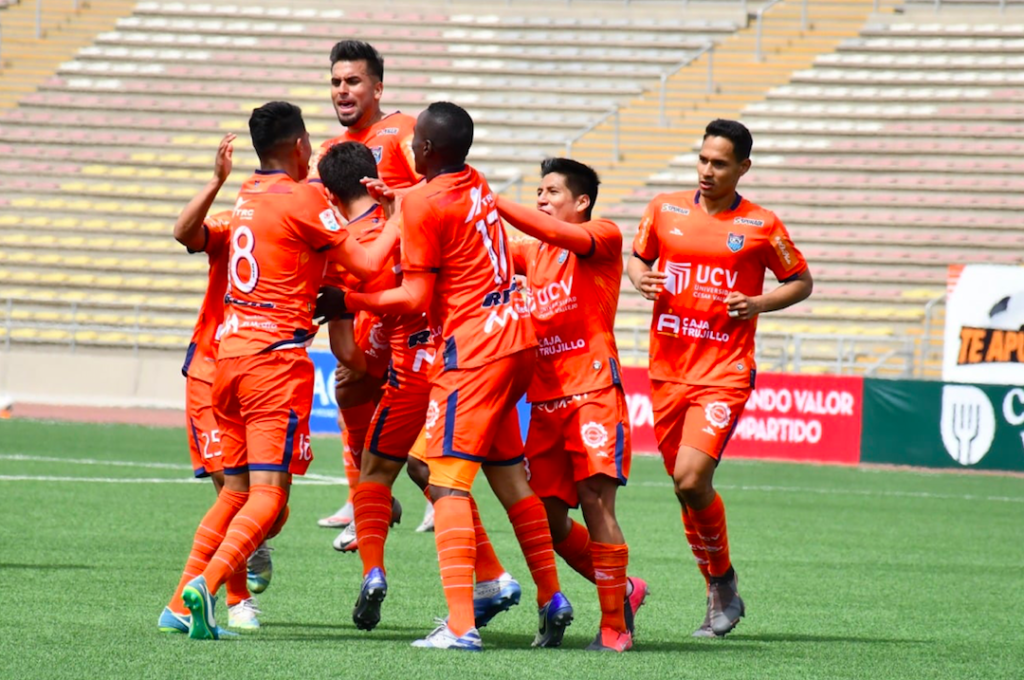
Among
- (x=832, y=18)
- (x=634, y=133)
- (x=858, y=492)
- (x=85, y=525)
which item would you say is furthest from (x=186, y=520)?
(x=832, y=18)

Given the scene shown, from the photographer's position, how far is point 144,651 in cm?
578

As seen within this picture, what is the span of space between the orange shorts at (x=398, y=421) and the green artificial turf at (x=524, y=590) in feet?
2.71

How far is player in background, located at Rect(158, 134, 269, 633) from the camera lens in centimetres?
673

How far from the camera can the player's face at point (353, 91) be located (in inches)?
298

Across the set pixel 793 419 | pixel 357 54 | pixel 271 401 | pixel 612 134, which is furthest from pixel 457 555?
pixel 612 134

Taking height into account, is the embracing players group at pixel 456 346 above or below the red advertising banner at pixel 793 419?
above

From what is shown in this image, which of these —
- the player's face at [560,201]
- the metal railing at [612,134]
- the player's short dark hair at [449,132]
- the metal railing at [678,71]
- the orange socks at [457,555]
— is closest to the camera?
the orange socks at [457,555]

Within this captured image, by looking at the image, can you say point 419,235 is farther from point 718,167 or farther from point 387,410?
point 718,167

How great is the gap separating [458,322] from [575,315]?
34.3 inches

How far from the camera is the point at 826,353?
22.6 meters

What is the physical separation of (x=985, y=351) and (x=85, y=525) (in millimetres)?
12635

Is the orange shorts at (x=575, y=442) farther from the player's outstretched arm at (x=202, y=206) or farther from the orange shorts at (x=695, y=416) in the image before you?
the player's outstretched arm at (x=202, y=206)

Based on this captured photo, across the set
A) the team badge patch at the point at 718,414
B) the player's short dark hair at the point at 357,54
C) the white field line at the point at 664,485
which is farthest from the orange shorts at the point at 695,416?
the white field line at the point at 664,485

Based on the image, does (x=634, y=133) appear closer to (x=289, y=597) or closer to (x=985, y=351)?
(x=985, y=351)
